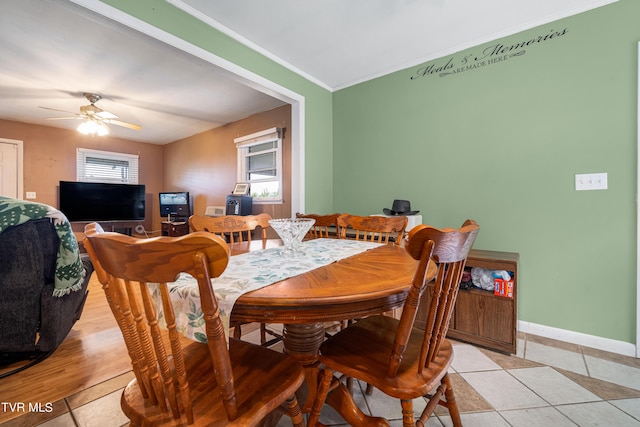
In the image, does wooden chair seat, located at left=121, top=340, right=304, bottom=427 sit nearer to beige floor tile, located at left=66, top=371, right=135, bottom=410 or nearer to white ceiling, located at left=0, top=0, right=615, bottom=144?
beige floor tile, located at left=66, top=371, right=135, bottom=410

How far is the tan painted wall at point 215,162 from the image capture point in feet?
11.8

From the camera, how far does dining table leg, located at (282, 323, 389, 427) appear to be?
41.6 inches

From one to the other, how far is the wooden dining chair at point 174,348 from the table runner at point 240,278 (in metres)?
0.10

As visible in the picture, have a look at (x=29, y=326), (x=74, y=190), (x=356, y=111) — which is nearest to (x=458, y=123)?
(x=356, y=111)

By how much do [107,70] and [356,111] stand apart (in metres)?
2.61

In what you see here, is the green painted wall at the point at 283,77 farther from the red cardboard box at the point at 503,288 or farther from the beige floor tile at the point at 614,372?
the beige floor tile at the point at 614,372

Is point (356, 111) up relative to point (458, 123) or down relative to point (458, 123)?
up

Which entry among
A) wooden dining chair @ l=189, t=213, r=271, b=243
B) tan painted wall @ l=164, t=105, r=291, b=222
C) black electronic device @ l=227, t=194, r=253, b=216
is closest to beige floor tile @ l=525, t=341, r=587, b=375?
wooden dining chair @ l=189, t=213, r=271, b=243

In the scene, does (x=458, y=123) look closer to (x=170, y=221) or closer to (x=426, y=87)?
(x=426, y=87)

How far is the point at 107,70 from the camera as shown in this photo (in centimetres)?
284

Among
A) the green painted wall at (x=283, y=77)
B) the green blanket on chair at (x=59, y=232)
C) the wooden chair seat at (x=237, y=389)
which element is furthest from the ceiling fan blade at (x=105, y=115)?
the wooden chair seat at (x=237, y=389)

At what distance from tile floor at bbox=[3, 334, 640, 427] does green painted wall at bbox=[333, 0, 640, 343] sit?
0.44 m

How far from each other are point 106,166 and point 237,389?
20.7ft

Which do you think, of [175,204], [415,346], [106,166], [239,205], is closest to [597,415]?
[415,346]
